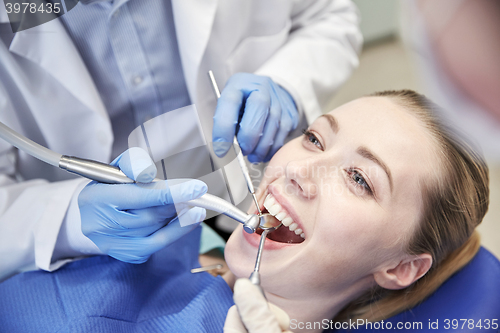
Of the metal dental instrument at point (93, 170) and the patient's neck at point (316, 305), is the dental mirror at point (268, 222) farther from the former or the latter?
the patient's neck at point (316, 305)

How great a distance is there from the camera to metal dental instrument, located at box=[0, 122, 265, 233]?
28.8 inches

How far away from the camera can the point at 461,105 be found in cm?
31

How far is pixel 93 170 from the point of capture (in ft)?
2.49

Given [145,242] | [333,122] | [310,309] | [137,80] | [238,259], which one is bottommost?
[310,309]

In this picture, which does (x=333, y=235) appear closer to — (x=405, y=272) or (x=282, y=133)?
(x=405, y=272)

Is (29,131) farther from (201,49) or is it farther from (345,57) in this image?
(345,57)

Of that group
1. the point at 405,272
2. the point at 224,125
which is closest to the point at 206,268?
the point at 224,125

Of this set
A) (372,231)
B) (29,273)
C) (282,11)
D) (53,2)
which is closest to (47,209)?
(29,273)

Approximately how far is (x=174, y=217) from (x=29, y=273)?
0.44m

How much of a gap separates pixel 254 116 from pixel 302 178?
24 cm

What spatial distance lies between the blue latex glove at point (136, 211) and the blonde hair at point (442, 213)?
55 centimetres

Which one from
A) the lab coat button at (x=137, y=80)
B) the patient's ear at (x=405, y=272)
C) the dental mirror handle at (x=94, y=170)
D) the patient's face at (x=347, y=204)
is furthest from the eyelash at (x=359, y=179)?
the lab coat button at (x=137, y=80)

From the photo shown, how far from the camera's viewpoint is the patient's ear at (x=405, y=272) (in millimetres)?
967

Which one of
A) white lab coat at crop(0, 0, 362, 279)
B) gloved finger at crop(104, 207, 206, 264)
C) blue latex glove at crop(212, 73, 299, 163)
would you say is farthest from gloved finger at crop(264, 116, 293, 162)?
gloved finger at crop(104, 207, 206, 264)
